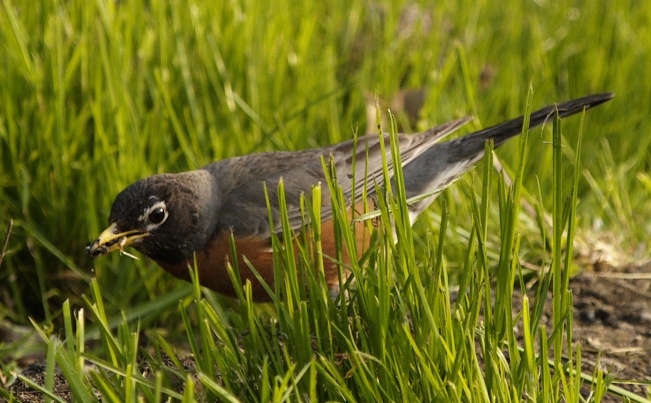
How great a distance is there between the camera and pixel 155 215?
3432 mm

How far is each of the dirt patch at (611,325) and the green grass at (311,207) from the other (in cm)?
12

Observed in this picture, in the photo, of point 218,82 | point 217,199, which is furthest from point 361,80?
point 217,199

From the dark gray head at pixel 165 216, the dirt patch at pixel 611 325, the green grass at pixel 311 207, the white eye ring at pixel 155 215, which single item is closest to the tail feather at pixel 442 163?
the green grass at pixel 311 207

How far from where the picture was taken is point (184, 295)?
11.8ft

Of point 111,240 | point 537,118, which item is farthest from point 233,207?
point 537,118

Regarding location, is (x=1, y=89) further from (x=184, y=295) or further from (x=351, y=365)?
(x=351, y=365)

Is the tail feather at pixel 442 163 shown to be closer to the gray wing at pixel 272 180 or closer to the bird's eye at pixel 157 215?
the gray wing at pixel 272 180

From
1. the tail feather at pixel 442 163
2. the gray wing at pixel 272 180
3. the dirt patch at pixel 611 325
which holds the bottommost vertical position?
the dirt patch at pixel 611 325

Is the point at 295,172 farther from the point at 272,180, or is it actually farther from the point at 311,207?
the point at 311,207

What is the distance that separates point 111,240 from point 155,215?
9.5 inches

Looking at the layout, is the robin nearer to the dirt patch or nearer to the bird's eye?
the bird's eye

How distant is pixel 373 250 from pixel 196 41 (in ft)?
8.59

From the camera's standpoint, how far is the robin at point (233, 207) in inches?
130

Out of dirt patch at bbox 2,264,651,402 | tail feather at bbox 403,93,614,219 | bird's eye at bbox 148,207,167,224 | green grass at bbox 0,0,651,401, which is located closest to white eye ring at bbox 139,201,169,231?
bird's eye at bbox 148,207,167,224
